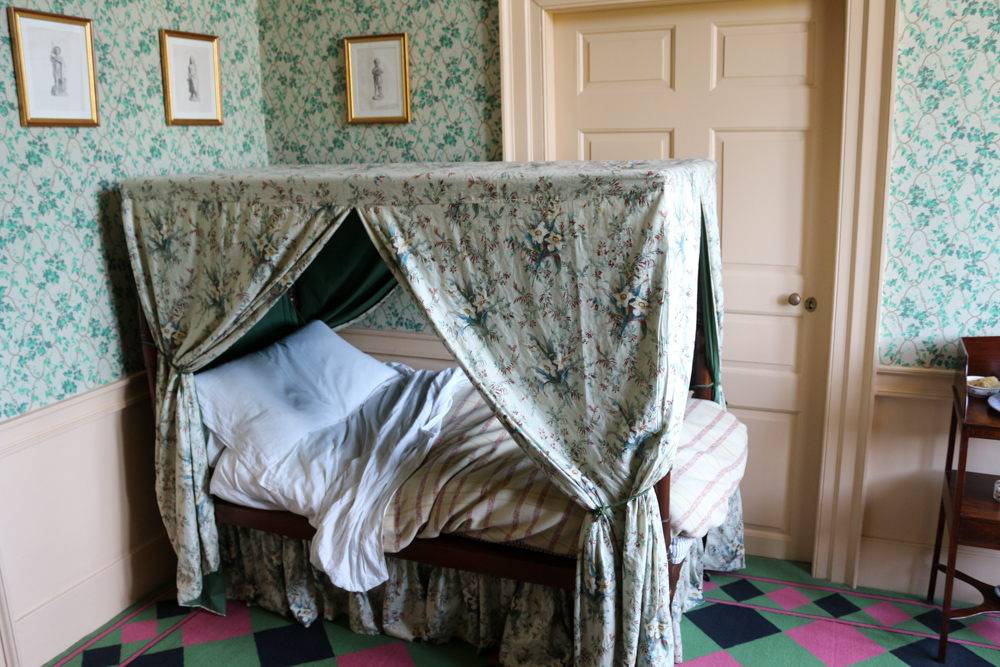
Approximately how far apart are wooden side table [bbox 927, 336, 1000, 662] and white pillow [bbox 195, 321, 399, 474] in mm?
2084

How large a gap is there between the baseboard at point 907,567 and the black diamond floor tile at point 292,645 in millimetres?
1984

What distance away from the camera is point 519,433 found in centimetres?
218

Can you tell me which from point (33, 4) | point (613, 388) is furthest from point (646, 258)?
point (33, 4)

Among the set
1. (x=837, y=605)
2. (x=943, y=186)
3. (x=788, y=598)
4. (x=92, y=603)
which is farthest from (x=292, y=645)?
(x=943, y=186)

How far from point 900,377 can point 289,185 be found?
2.18 m

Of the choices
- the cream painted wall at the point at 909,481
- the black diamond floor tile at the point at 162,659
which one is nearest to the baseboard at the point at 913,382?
the cream painted wall at the point at 909,481

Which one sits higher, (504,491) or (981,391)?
(981,391)

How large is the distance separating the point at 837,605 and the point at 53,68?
325 centimetres

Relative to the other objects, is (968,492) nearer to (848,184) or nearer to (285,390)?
(848,184)

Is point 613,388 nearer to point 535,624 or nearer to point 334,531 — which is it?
point 535,624

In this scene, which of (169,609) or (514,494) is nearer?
(514,494)

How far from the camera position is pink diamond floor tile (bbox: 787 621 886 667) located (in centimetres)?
262

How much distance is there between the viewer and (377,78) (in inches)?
132

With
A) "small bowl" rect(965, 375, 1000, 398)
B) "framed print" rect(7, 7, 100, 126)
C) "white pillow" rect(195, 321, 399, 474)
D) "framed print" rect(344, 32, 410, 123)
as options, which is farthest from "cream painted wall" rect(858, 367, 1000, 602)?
"framed print" rect(7, 7, 100, 126)
